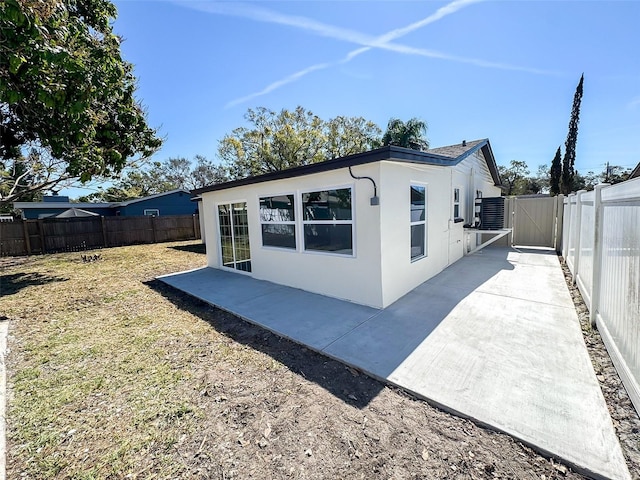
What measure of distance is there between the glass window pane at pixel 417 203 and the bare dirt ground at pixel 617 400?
3174 millimetres

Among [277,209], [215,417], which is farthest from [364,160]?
[215,417]

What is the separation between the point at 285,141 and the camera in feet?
65.6

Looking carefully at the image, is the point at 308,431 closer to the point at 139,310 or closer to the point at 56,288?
the point at 139,310

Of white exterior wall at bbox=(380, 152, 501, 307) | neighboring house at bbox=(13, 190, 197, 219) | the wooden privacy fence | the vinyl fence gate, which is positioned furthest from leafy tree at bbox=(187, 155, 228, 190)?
the vinyl fence gate

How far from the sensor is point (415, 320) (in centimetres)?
447

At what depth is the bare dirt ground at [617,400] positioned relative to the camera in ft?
6.61

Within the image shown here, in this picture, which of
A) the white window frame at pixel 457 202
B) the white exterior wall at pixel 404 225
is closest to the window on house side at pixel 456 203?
the white window frame at pixel 457 202

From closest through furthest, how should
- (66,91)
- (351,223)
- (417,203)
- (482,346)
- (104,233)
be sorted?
(482,346), (351,223), (66,91), (417,203), (104,233)

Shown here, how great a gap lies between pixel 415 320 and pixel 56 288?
30.2 ft

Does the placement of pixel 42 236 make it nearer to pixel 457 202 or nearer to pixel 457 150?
pixel 457 202

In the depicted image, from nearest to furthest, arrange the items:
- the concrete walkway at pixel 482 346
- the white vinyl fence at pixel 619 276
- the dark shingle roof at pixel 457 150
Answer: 1. the concrete walkway at pixel 482 346
2. the white vinyl fence at pixel 619 276
3. the dark shingle roof at pixel 457 150

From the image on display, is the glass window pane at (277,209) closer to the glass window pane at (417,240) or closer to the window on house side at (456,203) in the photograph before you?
the glass window pane at (417,240)

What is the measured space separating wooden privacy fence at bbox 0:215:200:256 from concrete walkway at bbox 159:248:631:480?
43.8ft

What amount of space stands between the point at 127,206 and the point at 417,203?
72.9ft
